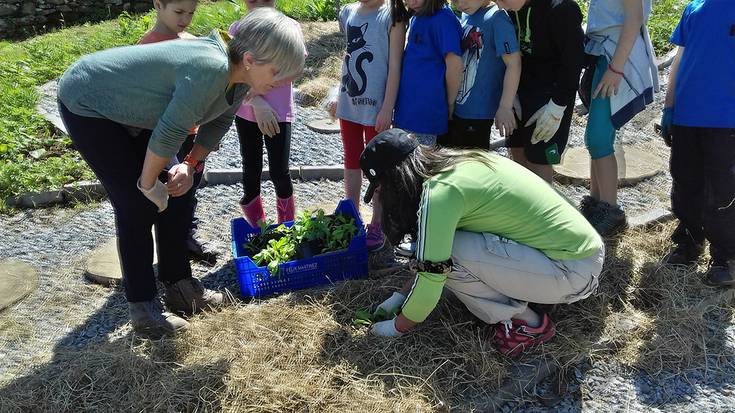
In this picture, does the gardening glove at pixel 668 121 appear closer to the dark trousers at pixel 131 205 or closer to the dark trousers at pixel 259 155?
the dark trousers at pixel 259 155

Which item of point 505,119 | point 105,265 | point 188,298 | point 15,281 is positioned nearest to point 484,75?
point 505,119

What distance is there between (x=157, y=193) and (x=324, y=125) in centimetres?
309

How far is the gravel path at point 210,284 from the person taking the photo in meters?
2.70

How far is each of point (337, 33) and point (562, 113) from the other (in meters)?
4.59

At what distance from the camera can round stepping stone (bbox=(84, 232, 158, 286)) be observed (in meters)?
3.58

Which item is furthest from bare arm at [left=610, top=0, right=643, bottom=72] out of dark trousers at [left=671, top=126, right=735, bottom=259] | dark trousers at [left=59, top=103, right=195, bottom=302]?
dark trousers at [left=59, top=103, right=195, bottom=302]

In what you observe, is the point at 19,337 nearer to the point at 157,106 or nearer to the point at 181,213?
the point at 181,213

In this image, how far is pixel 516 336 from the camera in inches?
110

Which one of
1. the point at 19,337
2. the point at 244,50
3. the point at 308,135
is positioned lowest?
the point at 19,337

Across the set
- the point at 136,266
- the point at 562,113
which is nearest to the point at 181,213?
the point at 136,266

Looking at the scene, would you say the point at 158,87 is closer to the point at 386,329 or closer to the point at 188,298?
the point at 188,298

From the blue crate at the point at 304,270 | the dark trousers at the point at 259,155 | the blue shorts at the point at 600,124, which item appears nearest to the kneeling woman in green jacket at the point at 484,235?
the blue crate at the point at 304,270

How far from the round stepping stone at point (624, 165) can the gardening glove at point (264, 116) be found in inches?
83.8

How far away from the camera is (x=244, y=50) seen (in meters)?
2.41
